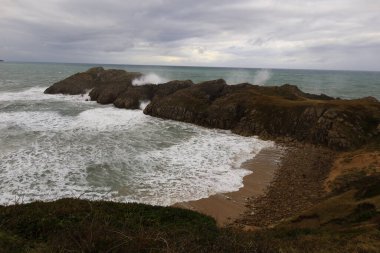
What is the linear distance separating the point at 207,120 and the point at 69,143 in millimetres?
17107

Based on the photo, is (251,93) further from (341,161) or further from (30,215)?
(30,215)

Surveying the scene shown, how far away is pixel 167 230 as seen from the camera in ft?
31.5

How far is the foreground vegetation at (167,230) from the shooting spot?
6543 millimetres

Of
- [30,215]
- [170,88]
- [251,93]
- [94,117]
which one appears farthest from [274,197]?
[170,88]

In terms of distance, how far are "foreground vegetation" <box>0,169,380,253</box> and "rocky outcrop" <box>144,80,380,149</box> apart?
49.1 feet

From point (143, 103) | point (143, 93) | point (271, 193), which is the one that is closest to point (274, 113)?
point (271, 193)

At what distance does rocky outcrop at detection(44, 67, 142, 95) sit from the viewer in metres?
52.6

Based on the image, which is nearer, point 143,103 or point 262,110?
point 262,110

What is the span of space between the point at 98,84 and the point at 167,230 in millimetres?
58429

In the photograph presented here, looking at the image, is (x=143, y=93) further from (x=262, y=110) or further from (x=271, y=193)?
(x=271, y=193)

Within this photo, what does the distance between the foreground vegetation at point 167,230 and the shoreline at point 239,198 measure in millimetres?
3043

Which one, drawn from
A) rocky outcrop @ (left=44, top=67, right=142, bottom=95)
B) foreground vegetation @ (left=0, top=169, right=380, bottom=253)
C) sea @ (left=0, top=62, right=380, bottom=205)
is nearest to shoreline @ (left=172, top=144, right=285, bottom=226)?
sea @ (left=0, top=62, right=380, bottom=205)

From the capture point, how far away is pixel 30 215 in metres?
9.91

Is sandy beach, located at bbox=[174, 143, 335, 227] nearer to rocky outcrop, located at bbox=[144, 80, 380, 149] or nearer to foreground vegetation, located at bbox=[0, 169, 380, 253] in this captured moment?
foreground vegetation, located at bbox=[0, 169, 380, 253]
